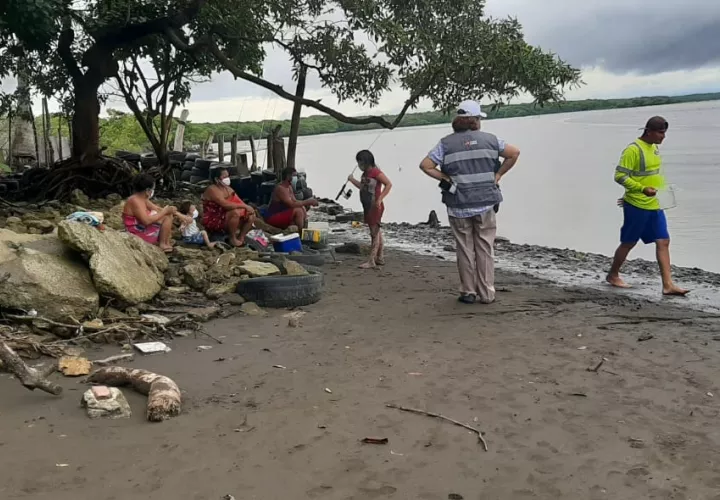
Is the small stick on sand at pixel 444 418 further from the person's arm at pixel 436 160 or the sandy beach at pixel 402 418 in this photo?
the person's arm at pixel 436 160

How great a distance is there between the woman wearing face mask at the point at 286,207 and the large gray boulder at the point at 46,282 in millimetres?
3951

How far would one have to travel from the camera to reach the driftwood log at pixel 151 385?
12.8 ft

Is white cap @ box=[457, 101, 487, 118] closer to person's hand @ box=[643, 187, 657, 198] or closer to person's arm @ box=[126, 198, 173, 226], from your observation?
person's hand @ box=[643, 187, 657, 198]

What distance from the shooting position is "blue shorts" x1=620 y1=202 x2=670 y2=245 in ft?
23.9

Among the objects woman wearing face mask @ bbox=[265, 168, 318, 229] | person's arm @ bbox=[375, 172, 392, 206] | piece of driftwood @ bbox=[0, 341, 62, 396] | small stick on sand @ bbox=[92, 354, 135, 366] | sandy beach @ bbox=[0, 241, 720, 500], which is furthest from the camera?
woman wearing face mask @ bbox=[265, 168, 318, 229]

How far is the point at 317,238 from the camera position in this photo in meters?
9.66

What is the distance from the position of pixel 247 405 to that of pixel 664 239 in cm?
490

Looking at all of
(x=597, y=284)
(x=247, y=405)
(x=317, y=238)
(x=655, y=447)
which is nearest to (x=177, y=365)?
(x=247, y=405)

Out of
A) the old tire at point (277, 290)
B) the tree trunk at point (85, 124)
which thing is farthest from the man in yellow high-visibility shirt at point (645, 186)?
the tree trunk at point (85, 124)

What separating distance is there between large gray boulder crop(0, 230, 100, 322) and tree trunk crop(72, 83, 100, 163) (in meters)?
7.71

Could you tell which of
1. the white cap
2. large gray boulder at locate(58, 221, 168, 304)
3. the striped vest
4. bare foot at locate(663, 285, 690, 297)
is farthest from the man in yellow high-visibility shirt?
large gray boulder at locate(58, 221, 168, 304)

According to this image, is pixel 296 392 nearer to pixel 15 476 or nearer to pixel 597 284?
pixel 15 476

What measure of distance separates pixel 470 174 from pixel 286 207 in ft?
12.5

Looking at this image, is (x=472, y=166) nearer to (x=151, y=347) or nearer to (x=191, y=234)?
(x=151, y=347)
